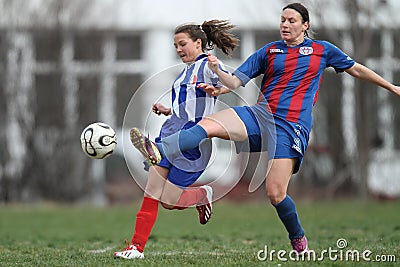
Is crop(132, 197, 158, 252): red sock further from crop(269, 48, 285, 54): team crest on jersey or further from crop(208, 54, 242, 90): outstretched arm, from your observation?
crop(269, 48, 285, 54): team crest on jersey

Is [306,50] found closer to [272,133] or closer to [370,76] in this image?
[370,76]

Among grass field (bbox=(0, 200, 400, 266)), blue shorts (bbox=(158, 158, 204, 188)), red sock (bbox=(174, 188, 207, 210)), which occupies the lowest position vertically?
grass field (bbox=(0, 200, 400, 266))

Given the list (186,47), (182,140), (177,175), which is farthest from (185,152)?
(186,47)

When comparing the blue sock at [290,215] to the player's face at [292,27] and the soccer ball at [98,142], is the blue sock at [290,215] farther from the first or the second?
the soccer ball at [98,142]

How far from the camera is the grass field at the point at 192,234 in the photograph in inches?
238

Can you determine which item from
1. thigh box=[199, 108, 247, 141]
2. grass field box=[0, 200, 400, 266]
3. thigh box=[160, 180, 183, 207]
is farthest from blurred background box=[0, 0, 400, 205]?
thigh box=[199, 108, 247, 141]

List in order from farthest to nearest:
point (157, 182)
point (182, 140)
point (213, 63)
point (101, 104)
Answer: point (101, 104) < point (157, 182) < point (213, 63) < point (182, 140)

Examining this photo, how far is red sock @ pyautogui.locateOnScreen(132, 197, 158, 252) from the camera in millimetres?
5992

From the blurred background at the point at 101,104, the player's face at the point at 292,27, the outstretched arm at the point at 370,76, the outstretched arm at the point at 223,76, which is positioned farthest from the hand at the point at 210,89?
the blurred background at the point at 101,104

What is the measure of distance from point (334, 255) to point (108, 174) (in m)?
11.8

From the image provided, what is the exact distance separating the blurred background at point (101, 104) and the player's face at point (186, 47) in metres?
10.2

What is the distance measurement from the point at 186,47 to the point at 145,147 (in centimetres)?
94

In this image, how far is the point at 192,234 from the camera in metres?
9.12

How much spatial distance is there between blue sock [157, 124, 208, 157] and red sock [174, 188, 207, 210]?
0.55m
